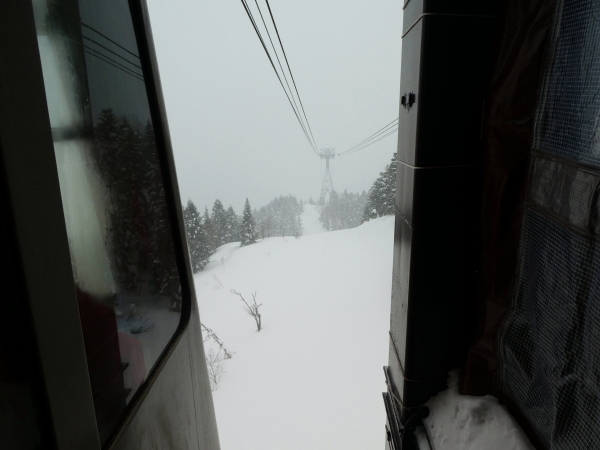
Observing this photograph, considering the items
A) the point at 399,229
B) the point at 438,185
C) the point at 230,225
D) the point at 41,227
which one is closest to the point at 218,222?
the point at 230,225

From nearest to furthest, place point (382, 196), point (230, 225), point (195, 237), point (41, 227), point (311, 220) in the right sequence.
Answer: point (41, 227) → point (195, 237) → point (382, 196) → point (230, 225) → point (311, 220)

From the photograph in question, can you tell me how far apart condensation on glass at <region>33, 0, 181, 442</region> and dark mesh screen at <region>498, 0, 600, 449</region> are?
4.59ft

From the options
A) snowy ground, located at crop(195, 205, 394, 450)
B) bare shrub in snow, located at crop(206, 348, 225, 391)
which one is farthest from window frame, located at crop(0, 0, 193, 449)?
bare shrub in snow, located at crop(206, 348, 225, 391)

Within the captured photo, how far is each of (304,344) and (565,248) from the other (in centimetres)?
1167

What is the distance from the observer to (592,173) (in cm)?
121

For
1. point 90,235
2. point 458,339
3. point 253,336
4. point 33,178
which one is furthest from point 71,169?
point 253,336

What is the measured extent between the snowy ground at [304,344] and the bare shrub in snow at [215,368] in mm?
191

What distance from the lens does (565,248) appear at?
54.2 inches

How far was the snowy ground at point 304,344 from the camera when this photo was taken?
327 inches

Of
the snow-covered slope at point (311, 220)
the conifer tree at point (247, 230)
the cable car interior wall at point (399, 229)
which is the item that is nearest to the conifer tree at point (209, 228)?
the conifer tree at point (247, 230)

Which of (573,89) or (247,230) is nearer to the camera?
(573,89)

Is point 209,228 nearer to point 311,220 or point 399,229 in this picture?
point 311,220

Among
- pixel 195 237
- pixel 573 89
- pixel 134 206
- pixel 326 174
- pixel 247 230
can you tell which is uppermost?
pixel 573 89

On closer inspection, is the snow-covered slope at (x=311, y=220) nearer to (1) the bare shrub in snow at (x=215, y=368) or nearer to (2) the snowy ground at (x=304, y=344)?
(2) the snowy ground at (x=304, y=344)
